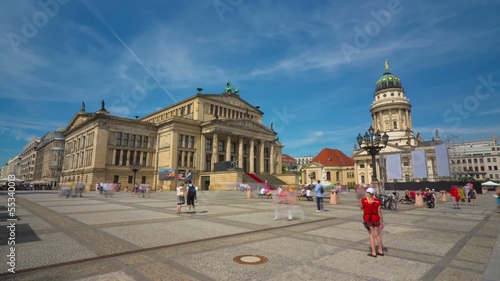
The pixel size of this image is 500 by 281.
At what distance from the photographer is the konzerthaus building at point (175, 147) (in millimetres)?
48344

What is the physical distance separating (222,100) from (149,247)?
184ft

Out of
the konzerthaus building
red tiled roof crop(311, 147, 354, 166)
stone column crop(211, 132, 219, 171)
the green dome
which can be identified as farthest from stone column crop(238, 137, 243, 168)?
the green dome

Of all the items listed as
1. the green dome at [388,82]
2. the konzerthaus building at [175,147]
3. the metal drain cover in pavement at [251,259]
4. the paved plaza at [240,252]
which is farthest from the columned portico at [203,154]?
the green dome at [388,82]

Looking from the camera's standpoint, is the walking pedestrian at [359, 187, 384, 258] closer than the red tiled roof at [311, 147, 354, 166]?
Yes

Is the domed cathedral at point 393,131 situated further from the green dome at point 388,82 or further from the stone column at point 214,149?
the stone column at point 214,149

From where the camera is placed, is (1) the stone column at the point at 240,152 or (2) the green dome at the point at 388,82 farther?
(2) the green dome at the point at 388,82

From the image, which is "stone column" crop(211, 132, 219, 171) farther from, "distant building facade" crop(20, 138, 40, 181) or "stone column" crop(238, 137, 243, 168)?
Result: "distant building facade" crop(20, 138, 40, 181)

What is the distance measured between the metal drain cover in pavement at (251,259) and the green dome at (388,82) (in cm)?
11506

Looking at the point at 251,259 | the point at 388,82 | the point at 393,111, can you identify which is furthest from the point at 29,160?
the point at 388,82

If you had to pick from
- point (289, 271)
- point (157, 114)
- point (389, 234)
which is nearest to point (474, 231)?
point (389, 234)

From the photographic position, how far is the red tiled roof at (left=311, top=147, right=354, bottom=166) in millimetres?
109812

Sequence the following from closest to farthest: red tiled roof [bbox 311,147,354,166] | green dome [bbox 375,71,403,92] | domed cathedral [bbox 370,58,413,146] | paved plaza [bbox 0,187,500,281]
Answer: paved plaza [bbox 0,187,500,281] → domed cathedral [bbox 370,58,413,146] → green dome [bbox 375,71,403,92] → red tiled roof [bbox 311,147,354,166]

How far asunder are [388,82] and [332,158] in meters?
37.6

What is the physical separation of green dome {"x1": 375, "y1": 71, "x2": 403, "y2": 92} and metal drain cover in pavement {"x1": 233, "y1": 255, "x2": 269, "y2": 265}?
11506 cm
